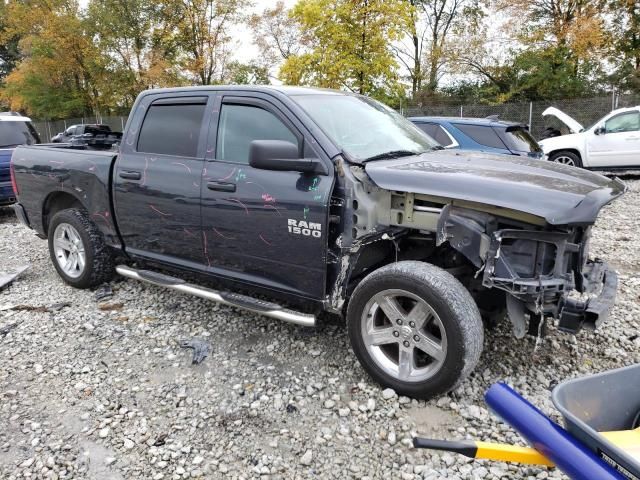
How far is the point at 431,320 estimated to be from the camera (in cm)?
294

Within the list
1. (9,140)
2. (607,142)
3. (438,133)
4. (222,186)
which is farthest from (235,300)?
(607,142)

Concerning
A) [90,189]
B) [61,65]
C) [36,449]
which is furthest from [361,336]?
[61,65]

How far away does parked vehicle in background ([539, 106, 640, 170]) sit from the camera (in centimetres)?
1098

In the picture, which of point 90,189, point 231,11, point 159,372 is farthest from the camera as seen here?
point 231,11

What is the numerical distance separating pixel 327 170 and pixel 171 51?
81.5 feet

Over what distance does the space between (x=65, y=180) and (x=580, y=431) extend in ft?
15.3

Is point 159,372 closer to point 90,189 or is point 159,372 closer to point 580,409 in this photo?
point 90,189

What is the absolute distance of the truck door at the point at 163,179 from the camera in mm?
3764

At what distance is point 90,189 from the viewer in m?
4.46

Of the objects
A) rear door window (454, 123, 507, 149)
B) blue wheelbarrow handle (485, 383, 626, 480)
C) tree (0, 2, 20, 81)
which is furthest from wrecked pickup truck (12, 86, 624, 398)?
tree (0, 2, 20, 81)

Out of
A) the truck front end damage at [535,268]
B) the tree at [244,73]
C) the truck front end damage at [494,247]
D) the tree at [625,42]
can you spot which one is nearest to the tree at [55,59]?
the tree at [244,73]

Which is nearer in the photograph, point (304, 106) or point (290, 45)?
point (304, 106)

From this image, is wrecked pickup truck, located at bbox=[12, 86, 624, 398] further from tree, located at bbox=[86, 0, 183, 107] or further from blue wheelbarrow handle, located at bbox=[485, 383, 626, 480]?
tree, located at bbox=[86, 0, 183, 107]

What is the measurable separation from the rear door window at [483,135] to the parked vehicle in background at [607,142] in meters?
4.19
